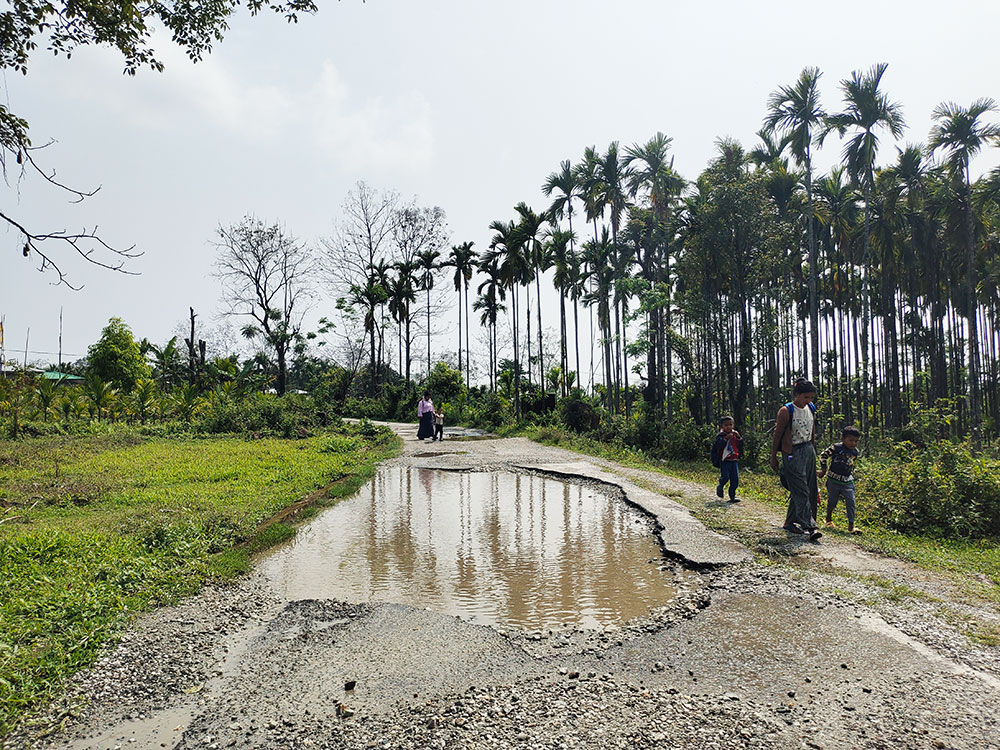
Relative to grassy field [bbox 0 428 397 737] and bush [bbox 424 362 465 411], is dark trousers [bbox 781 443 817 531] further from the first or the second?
bush [bbox 424 362 465 411]

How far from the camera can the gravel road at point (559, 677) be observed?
3.22m

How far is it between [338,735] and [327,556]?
4420 millimetres

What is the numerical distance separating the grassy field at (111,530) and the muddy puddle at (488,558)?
91 centimetres

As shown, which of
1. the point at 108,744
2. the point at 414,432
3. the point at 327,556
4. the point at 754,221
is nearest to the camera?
the point at 108,744

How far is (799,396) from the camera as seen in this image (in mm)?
7594

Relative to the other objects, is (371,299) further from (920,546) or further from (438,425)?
(920,546)

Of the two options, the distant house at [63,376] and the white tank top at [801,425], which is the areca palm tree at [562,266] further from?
the distant house at [63,376]

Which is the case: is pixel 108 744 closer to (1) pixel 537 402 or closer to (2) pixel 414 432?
(2) pixel 414 432

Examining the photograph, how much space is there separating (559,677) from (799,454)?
5.16 metres

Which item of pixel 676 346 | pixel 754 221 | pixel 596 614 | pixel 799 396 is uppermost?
pixel 754 221

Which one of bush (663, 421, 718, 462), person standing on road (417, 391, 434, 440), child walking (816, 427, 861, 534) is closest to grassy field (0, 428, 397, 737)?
person standing on road (417, 391, 434, 440)

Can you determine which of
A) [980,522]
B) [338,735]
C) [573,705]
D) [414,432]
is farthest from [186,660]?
A: [414,432]

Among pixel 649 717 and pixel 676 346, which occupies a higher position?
pixel 676 346

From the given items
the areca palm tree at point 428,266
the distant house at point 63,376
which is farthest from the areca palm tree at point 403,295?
the distant house at point 63,376
